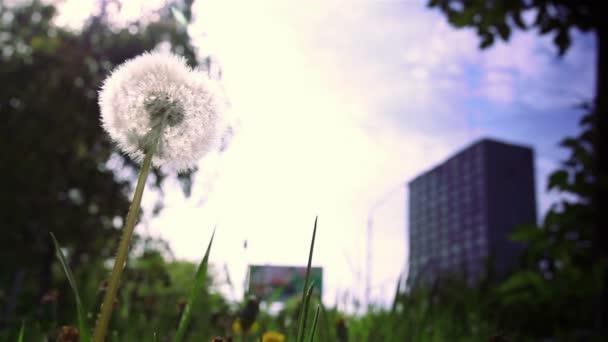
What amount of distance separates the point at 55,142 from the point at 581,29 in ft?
24.5

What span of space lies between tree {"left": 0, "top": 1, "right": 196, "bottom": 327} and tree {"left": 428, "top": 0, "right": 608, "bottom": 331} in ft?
16.0

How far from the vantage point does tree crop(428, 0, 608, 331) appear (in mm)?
3971

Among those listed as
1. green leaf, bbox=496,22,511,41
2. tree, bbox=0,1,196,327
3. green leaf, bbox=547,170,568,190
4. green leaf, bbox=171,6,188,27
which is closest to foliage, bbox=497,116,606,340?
green leaf, bbox=547,170,568,190

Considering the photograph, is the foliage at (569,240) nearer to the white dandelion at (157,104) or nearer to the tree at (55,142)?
the white dandelion at (157,104)

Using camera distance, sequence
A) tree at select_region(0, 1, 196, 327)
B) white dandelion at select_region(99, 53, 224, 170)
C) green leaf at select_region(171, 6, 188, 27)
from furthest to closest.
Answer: tree at select_region(0, 1, 196, 327), green leaf at select_region(171, 6, 188, 27), white dandelion at select_region(99, 53, 224, 170)

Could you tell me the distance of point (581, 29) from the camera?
4.73 meters

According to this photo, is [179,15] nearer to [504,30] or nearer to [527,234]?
[527,234]

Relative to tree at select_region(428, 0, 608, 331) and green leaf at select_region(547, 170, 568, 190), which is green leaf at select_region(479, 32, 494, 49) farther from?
green leaf at select_region(547, 170, 568, 190)

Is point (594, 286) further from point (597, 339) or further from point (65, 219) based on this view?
point (65, 219)

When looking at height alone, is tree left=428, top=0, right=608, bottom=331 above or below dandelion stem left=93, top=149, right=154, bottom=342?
above

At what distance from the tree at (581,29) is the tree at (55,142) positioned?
4.88m

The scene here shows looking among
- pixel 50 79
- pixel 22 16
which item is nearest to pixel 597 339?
pixel 50 79

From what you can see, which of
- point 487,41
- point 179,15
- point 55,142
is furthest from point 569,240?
point 55,142

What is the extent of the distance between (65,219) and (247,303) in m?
7.64
